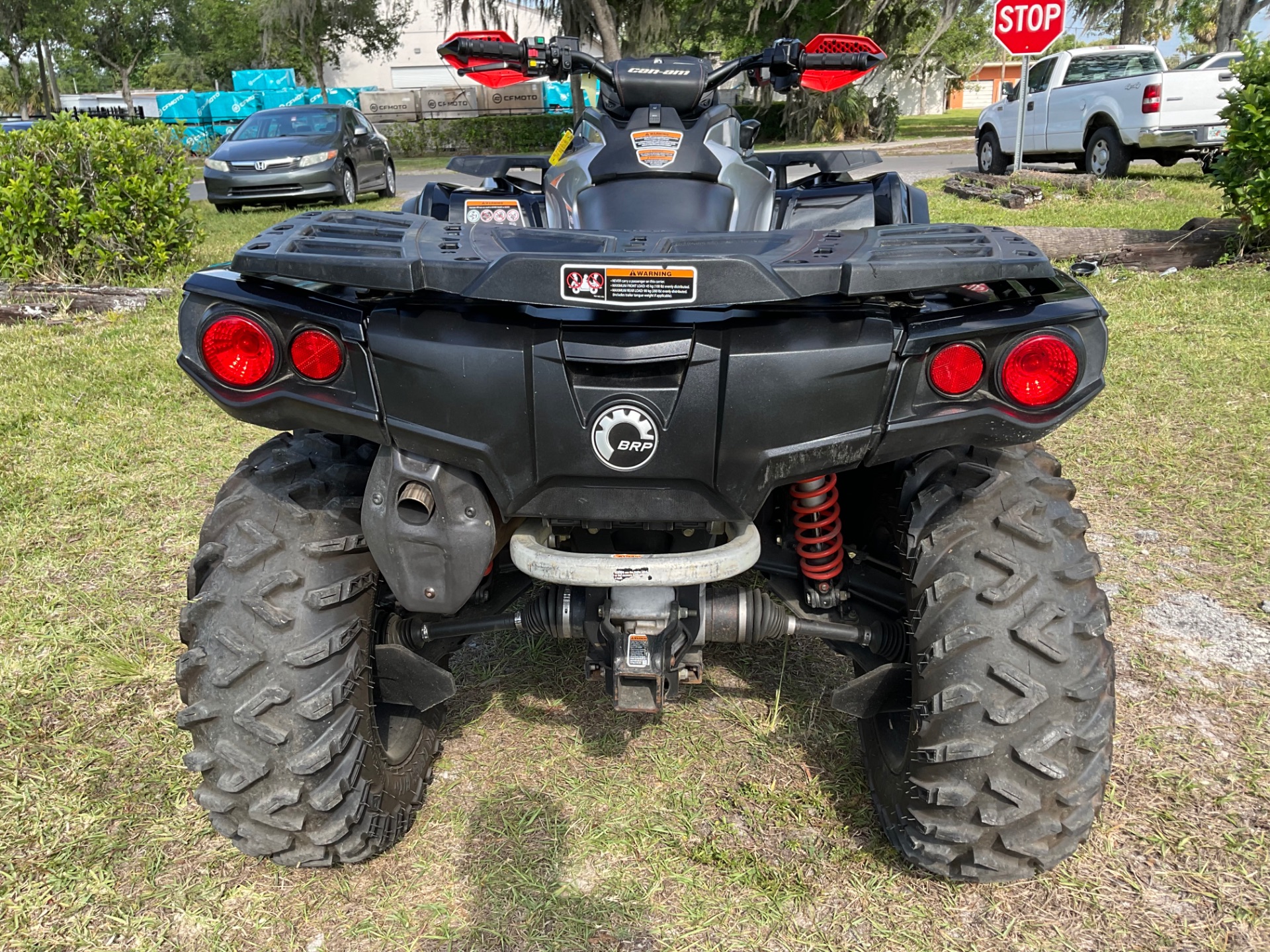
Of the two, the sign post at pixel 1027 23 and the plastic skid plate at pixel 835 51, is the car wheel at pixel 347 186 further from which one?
the plastic skid plate at pixel 835 51

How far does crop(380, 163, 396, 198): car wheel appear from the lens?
16.1 meters

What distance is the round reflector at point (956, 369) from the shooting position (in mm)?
1721

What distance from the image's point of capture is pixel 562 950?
2.04 m

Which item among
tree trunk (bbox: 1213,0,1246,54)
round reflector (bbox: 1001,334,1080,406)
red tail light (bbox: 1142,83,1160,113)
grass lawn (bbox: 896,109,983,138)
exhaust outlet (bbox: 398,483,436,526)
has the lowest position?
grass lawn (bbox: 896,109,983,138)

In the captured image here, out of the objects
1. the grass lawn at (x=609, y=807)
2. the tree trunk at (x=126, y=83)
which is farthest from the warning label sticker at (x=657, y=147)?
the tree trunk at (x=126, y=83)

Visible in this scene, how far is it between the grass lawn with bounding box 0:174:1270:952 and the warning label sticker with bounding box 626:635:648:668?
55cm

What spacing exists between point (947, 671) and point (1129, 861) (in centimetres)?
78

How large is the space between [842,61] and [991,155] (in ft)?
47.1

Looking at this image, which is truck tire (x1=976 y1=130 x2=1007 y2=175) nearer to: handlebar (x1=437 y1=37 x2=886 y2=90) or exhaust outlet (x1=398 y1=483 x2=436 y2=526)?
handlebar (x1=437 y1=37 x2=886 y2=90)

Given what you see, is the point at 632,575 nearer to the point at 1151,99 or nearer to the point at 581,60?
the point at 581,60

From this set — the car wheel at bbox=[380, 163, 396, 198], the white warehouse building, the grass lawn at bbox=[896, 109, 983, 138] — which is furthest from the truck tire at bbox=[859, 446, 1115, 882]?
the white warehouse building

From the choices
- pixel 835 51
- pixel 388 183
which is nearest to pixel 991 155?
pixel 388 183

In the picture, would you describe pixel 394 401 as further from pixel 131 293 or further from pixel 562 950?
pixel 131 293

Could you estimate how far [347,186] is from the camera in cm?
1466
